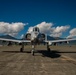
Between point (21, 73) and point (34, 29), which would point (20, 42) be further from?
point (21, 73)

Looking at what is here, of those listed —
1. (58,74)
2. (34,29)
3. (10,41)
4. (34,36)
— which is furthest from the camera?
(10,41)

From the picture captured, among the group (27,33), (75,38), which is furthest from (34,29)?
(75,38)

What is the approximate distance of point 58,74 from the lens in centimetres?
1040

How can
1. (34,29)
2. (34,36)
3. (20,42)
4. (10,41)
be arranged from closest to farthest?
(34,36)
(34,29)
(20,42)
(10,41)

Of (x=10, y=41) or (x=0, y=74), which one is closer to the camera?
(x=0, y=74)

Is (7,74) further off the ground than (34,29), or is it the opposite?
(34,29)

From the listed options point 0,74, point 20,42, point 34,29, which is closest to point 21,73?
point 0,74

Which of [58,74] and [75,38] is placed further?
[75,38]

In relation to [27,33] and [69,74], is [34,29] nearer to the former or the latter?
[27,33]

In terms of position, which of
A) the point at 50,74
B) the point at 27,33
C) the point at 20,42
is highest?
the point at 27,33

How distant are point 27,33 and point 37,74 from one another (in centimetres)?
2877

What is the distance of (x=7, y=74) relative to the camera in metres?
10.4

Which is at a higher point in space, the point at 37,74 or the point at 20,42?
the point at 20,42

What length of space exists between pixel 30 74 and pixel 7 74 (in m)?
1.47
